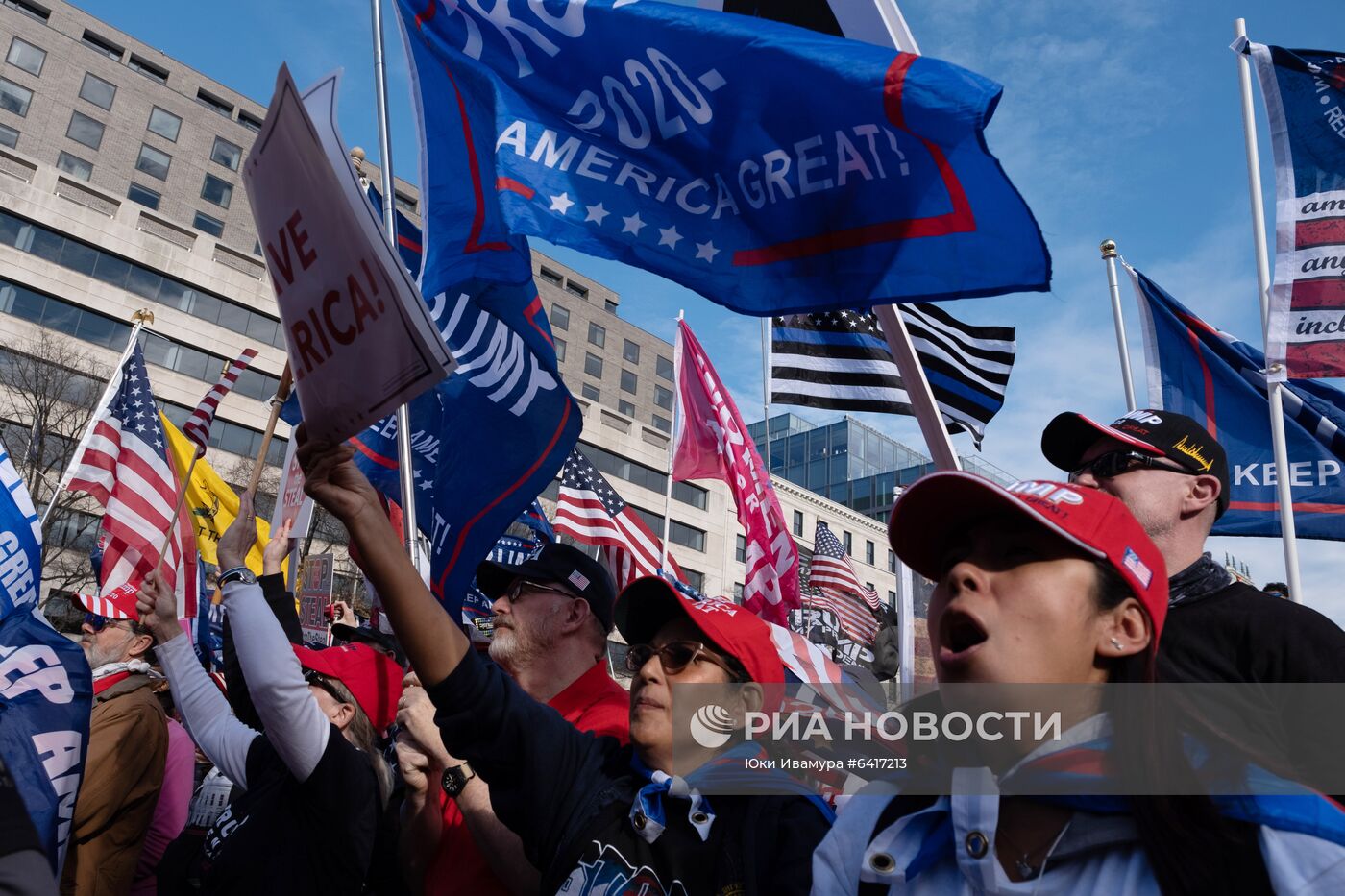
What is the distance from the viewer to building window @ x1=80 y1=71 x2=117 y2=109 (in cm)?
4681

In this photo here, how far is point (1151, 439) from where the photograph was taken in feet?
9.53

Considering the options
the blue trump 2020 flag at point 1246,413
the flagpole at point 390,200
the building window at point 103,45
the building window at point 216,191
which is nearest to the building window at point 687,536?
the building window at point 216,191

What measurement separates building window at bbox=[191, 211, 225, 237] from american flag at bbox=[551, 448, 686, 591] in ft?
154

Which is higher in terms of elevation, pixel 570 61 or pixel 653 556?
Answer: pixel 570 61

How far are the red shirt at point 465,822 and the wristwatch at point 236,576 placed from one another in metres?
1.04

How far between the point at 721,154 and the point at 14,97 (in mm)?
52751

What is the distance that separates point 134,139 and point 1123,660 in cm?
5633

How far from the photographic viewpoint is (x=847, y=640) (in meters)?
14.7

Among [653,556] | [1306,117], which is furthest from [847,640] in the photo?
[1306,117]

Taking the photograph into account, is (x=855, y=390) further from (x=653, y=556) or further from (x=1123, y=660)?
(x=653, y=556)

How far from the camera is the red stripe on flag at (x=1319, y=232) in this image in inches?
225

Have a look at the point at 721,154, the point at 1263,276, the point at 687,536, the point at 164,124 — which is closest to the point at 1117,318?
the point at 1263,276

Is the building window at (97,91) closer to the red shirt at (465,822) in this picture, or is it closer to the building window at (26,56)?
the building window at (26,56)

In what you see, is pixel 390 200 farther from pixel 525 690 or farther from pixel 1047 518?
pixel 1047 518
